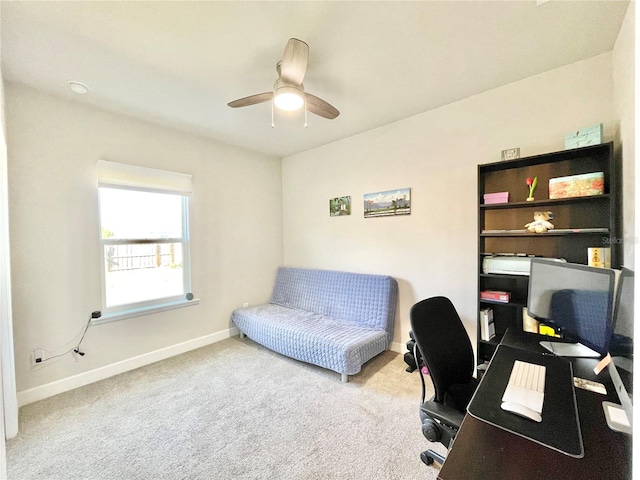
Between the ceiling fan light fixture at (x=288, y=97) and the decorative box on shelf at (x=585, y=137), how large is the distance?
74.3 inches

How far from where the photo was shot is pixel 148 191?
112 inches

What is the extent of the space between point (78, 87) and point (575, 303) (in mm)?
3801

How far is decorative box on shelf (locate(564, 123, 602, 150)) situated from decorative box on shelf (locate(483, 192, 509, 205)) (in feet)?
1.54

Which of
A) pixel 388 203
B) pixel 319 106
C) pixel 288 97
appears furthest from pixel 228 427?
pixel 388 203

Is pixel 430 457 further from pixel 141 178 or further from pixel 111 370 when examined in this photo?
pixel 141 178

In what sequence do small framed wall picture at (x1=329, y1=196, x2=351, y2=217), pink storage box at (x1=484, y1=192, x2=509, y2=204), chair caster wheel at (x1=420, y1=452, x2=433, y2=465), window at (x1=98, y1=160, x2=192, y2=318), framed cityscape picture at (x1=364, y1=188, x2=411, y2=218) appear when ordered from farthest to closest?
small framed wall picture at (x1=329, y1=196, x2=351, y2=217) → framed cityscape picture at (x1=364, y1=188, x2=411, y2=218) → window at (x1=98, y1=160, x2=192, y2=318) → pink storage box at (x1=484, y1=192, x2=509, y2=204) → chair caster wheel at (x1=420, y1=452, x2=433, y2=465)

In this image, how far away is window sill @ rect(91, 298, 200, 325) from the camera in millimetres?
2569

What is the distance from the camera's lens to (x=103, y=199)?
8.56 feet

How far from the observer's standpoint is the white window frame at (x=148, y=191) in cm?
258

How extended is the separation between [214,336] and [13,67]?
3043 millimetres

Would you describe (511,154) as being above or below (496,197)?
above

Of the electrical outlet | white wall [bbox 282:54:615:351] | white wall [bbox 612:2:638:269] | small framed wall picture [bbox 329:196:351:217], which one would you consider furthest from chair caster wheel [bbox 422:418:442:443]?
the electrical outlet

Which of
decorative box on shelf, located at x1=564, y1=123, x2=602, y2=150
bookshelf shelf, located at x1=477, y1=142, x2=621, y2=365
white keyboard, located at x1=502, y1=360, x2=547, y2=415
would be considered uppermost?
decorative box on shelf, located at x1=564, y1=123, x2=602, y2=150

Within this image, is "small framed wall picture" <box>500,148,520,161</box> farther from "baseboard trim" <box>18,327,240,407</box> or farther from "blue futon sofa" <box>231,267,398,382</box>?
"baseboard trim" <box>18,327,240,407</box>
